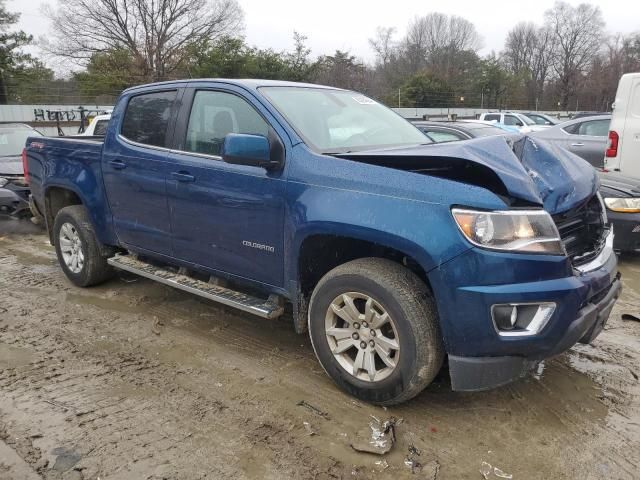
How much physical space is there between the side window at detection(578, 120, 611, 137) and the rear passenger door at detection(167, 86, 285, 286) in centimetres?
896

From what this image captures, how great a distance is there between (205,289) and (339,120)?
156 centimetres

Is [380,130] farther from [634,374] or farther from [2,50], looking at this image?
[2,50]

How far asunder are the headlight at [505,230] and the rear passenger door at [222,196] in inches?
46.0

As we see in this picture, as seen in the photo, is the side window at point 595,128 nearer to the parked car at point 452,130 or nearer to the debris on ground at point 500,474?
the parked car at point 452,130

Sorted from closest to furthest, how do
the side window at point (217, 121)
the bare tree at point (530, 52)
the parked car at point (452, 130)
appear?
the side window at point (217, 121) → the parked car at point (452, 130) → the bare tree at point (530, 52)

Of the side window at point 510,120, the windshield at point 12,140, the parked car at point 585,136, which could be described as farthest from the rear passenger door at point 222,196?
the side window at point 510,120

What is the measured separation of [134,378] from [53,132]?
18930 mm

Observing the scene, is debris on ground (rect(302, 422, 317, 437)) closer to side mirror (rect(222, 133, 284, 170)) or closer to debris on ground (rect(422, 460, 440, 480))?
debris on ground (rect(422, 460, 440, 480))

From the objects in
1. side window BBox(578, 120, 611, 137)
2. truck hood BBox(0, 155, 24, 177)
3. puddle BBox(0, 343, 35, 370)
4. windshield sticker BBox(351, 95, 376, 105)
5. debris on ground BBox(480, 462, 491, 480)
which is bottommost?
debris on ground BBox(480, 462, 491, 480)

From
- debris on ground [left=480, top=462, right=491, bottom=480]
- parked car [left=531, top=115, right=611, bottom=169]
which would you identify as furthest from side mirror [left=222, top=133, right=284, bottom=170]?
parked car [left=531, top=115, right=611, bottom=169]

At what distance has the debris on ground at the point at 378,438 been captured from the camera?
2691mm

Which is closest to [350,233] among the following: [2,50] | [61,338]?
[61,338]

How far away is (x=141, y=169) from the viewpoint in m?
4.18

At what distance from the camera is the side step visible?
349 cm
